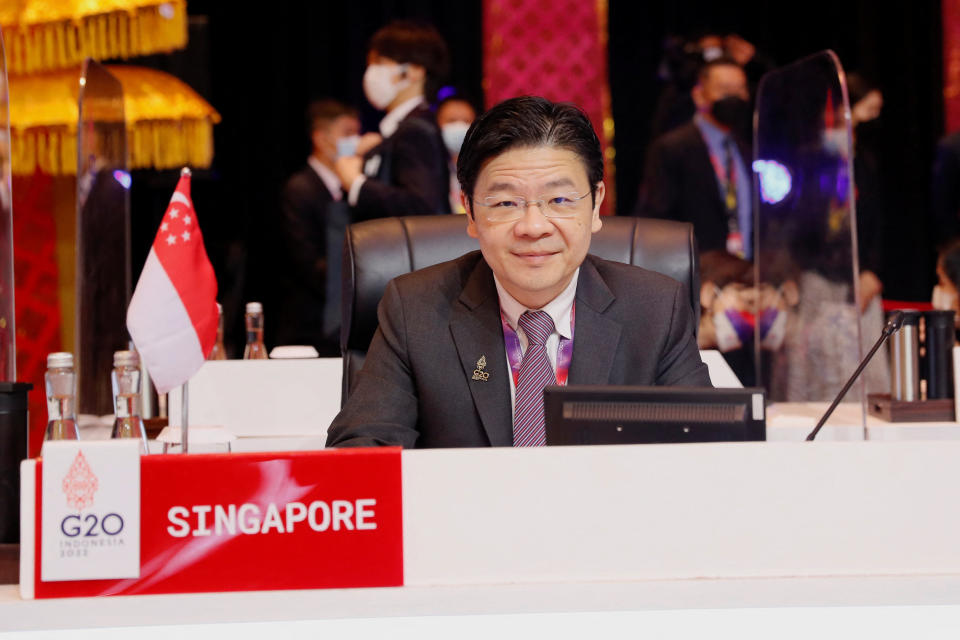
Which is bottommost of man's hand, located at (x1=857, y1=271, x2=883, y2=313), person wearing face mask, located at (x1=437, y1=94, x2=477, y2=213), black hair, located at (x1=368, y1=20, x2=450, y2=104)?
man's hand, located at (x1=857, y1=271, x2=883, y2=313)

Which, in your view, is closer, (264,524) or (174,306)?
(264,524)

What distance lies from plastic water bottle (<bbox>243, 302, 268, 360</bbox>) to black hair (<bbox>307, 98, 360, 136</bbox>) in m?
1.91

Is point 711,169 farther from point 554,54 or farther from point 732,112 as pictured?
point 554,54

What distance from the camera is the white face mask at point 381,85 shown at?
165 inches

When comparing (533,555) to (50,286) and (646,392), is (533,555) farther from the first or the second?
(50,286)

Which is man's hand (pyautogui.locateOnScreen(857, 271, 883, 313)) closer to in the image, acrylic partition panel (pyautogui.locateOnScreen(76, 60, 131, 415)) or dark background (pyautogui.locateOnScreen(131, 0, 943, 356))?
dark background (pyautogui.locateOnScreen(131, 0, 943, 356))

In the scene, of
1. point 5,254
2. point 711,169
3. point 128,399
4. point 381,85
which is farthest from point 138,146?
point 128,399

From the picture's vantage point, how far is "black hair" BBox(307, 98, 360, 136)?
4.16 metres

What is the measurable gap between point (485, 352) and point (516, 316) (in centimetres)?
8

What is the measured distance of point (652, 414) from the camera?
3.43 ft

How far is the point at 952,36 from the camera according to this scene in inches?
167

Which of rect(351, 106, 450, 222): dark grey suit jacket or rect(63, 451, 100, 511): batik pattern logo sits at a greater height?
rect(351, 106, 450, 222): dark grey suit jacket

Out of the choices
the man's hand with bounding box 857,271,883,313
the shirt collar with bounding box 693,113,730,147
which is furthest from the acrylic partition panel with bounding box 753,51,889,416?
the shirt collar with bounding box 693,113,730,147

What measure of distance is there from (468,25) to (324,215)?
0.99 m
